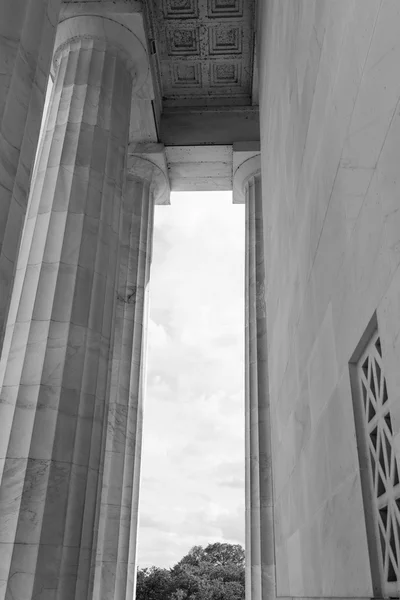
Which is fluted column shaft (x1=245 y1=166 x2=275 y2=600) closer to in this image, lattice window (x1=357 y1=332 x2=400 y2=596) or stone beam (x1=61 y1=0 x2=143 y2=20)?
stone beam (x1=61 y1=0 x2=143 y2=20)

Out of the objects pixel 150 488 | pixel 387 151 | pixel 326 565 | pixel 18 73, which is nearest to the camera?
pixel 387 151

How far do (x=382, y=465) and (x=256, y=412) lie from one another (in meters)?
33.7

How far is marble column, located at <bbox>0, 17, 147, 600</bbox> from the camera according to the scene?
21938 millimetres

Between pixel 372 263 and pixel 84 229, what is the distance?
64.5ft

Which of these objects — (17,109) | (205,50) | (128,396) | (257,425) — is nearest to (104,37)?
(205,50)

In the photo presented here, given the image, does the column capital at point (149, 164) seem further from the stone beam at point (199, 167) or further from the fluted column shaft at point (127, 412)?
the stone beam at point (199, 167)

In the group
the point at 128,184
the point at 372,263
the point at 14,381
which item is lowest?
the point at 372,263

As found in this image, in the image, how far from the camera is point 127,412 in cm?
4325

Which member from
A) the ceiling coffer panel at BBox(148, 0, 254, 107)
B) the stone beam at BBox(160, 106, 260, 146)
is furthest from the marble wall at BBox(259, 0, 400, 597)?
the stone beam at BBox(160, 106, 260, 146)

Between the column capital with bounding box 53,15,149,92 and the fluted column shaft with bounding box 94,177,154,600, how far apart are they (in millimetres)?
15454

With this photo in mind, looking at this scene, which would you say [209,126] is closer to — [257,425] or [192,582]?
[257,425]

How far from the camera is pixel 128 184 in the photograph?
52.1 m

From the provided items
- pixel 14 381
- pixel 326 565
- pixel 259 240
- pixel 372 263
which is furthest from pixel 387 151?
pixel 259 240

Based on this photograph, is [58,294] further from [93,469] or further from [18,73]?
[18,73]
